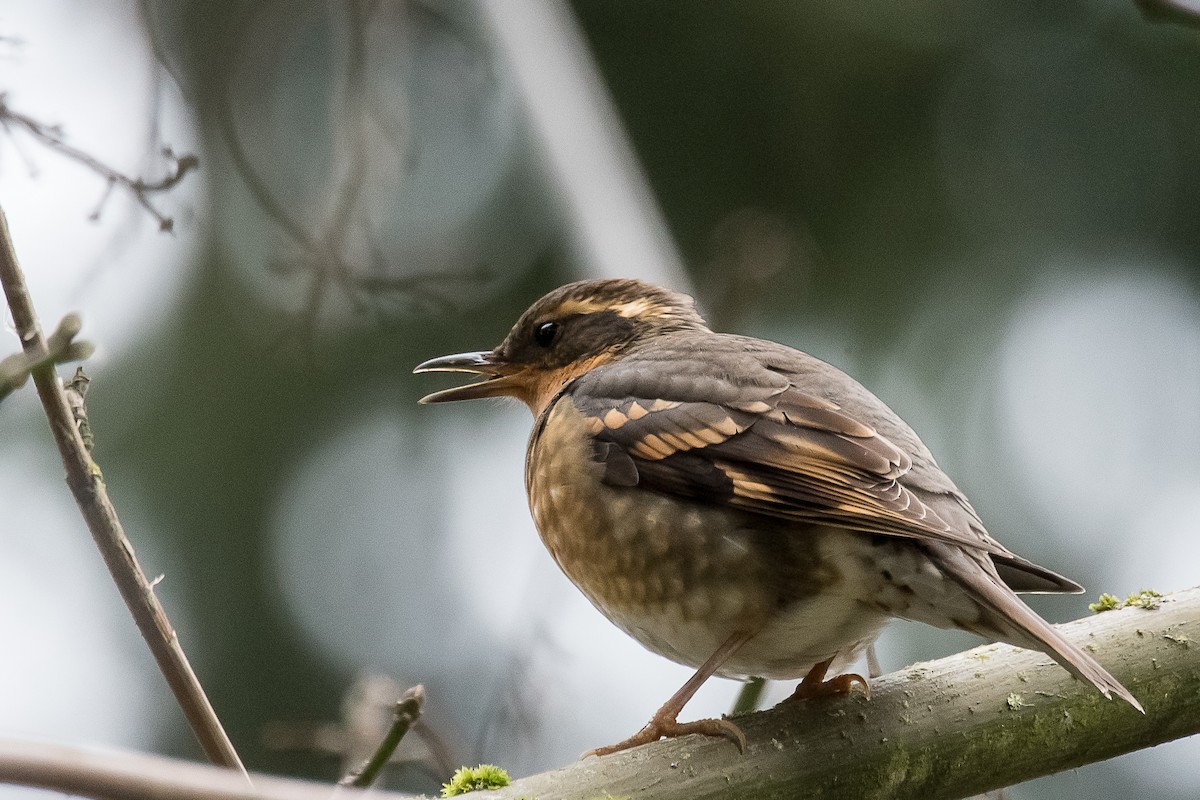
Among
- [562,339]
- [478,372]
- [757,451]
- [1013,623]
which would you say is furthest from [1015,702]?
[478,372]

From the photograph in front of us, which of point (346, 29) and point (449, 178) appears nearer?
point (346, 29)

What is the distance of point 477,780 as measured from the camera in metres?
2.93

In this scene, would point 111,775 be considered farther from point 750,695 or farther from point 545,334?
point 545,334

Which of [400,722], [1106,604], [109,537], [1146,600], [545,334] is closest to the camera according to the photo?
[109,537]

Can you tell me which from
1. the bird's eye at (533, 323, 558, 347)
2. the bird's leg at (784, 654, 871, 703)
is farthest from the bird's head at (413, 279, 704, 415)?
the bird's leg at (784, 654, 871, 703)

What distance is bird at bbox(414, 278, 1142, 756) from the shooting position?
3299 mm

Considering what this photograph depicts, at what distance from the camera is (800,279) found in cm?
527

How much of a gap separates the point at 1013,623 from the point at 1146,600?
62 cm

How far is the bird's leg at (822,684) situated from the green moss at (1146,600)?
2.46 feet

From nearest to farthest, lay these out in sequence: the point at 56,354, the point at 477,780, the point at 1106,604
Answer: the point at 56,354
the point at 477,780
the point at 1106,604

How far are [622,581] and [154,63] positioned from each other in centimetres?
211

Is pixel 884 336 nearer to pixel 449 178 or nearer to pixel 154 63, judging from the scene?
pixel 449 178

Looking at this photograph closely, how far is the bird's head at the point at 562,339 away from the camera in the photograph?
4.89 meters

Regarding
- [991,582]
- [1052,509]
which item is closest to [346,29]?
[991,582]
